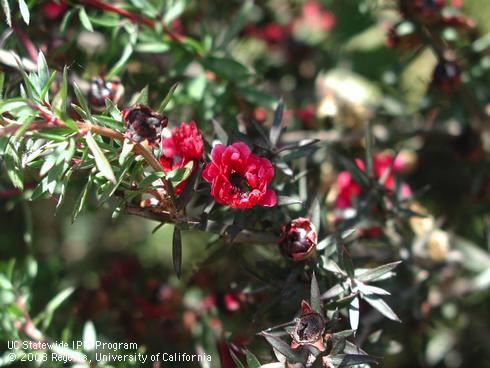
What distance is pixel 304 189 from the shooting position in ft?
3.64

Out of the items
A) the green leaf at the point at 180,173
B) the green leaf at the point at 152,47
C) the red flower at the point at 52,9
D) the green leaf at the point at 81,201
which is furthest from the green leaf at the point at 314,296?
the red flower at the point at 52,9

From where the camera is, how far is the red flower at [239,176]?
0.85m

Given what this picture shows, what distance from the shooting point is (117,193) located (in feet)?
2.91

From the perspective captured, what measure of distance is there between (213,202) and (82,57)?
0.53 meters

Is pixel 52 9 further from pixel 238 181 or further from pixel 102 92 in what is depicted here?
pixel 238 181

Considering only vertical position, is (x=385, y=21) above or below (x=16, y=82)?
below

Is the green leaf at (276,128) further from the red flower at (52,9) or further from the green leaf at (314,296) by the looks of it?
the red flower at (52,9)

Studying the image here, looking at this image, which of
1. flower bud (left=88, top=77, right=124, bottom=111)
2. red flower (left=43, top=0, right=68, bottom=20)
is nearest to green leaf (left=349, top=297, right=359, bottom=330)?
flower bud (left=88, top=77, right=124, bottom=111)

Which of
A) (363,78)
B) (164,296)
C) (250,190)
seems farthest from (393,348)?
(363,78)

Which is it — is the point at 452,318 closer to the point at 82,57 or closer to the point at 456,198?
the point at 456,198

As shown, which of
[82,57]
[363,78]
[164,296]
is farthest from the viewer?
[363,78]

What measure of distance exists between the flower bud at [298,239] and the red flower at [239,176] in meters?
0.07

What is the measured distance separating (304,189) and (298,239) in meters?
0.19

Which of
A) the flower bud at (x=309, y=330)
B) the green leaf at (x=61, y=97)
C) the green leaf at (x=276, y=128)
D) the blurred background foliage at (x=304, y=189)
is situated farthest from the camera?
the blurred background foliage at (x=304, y=189)
